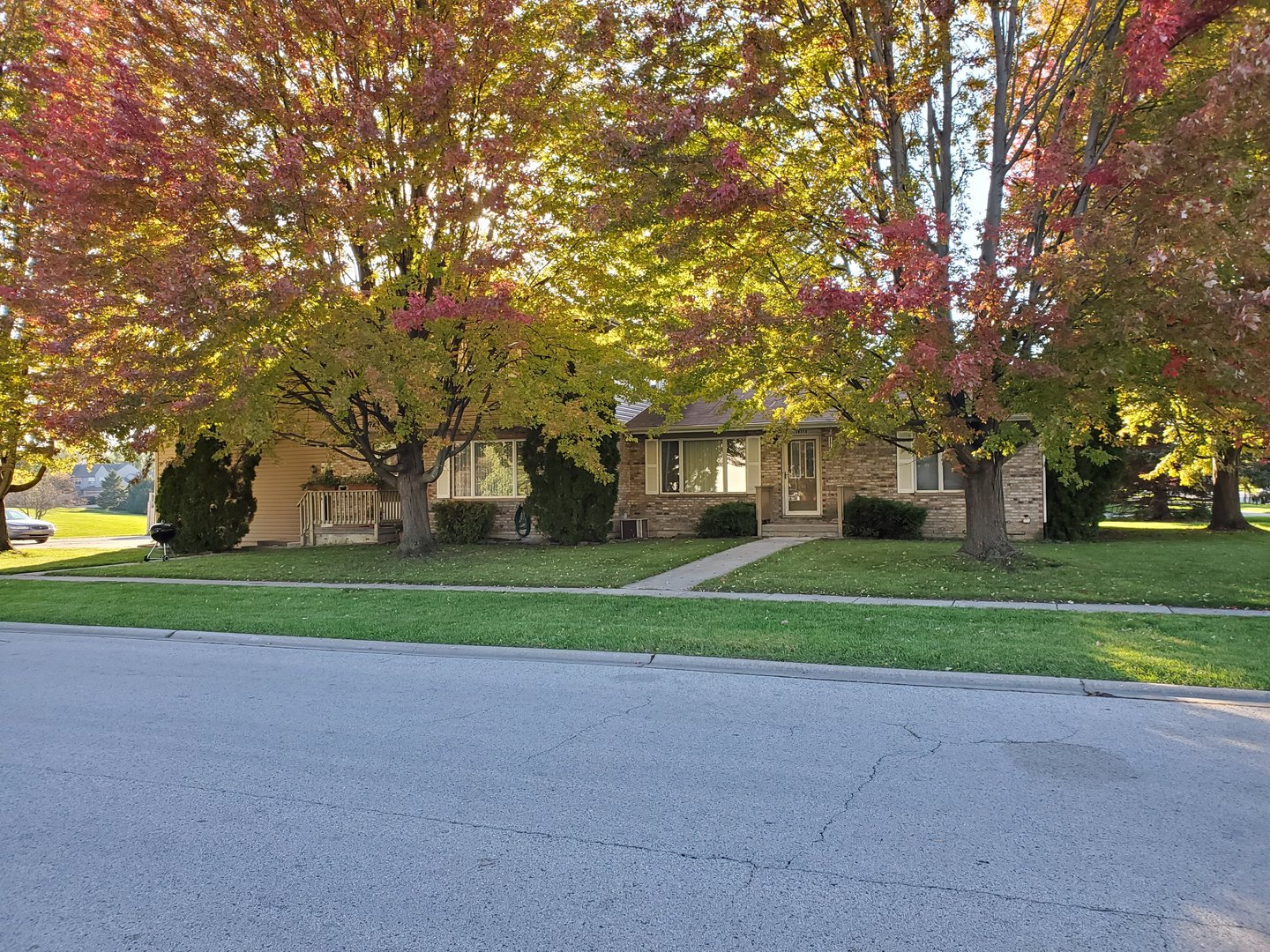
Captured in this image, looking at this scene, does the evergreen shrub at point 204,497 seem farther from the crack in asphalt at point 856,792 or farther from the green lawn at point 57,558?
the crack in asphalt at point 856,792

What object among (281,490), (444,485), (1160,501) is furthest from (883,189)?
(1160,501)

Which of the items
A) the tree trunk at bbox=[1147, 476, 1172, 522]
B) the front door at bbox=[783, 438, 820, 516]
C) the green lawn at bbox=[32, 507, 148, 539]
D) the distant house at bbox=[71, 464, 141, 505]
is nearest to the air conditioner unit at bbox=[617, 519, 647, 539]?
the front door at bbox=[783, 438, 820, 516]

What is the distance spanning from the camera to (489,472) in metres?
22.5

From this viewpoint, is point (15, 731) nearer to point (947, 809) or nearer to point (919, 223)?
point (947, 809)

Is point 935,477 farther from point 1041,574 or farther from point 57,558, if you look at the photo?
point 57,558

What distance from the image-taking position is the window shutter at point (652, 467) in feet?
73.7

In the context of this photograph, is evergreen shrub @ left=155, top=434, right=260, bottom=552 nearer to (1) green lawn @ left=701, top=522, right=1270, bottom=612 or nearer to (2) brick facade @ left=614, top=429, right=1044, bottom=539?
(2) brick facade @ left=614, top=429, right=1044, bottom=539

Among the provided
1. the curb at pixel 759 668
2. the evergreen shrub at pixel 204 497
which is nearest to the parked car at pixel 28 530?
the evergreen shrub at pixel 204 497

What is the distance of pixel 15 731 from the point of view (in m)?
6.07

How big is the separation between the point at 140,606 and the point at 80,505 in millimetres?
66599

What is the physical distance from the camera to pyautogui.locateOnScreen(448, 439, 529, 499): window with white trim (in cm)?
2220

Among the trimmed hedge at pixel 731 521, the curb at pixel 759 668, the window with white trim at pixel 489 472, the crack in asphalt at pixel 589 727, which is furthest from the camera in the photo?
the window with white trim at pixel 489 472

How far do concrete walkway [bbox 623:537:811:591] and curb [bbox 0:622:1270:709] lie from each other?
4192 millimetres

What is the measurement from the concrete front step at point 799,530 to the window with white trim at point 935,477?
241 cm
